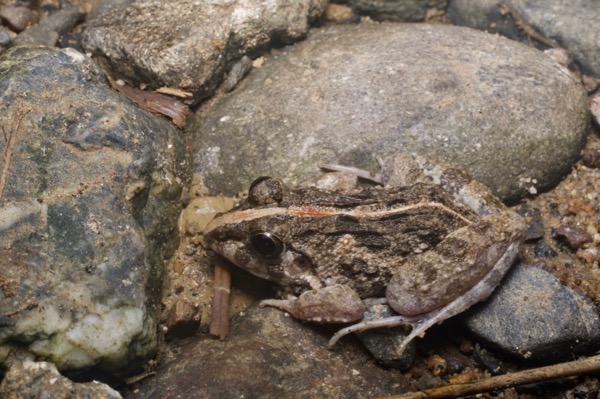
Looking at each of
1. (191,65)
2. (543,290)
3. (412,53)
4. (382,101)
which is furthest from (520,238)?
(191,65)

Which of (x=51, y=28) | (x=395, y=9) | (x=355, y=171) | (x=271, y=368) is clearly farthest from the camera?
(x=395, y=9)

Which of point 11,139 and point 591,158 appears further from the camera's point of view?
point 591,158

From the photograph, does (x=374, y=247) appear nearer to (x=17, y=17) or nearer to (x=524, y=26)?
(x=524, y=26)

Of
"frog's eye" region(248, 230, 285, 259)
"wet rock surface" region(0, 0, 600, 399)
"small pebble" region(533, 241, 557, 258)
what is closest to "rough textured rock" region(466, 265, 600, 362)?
"wet rock surface" region(0, 0, 600, 399)

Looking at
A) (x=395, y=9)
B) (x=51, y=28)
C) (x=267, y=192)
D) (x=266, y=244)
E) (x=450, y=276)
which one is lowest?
(x=450, y=276)

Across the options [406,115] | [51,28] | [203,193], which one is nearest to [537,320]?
[406,115]

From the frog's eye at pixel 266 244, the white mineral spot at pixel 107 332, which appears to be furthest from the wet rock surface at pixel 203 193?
the frog's eye at pixel 266 244

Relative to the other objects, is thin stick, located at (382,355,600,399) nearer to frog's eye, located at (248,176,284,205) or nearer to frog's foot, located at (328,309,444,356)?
frog's foot, located at (328,309,444,356)
